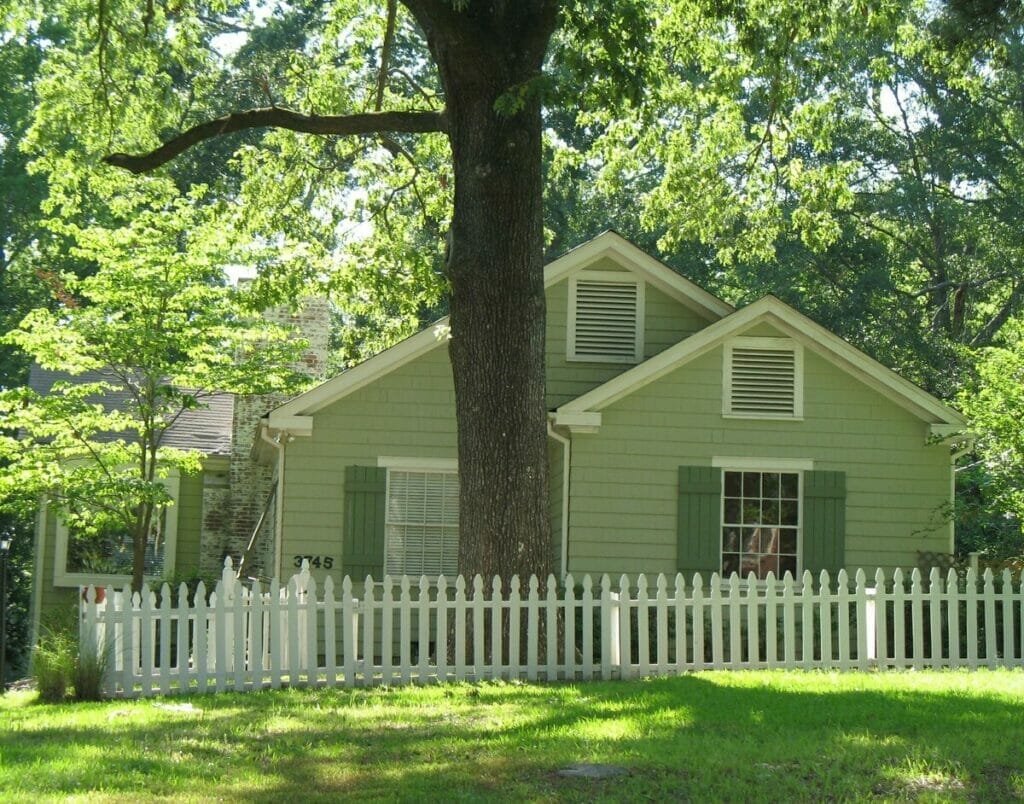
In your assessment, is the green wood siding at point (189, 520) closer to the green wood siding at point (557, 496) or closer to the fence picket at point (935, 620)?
the green wood siding at point (557, 496)

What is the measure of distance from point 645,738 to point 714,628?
4556 millimetres

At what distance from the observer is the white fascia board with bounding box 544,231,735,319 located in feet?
58.1

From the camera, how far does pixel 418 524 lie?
1712 centimetres

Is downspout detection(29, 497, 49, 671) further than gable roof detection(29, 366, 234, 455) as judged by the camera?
No

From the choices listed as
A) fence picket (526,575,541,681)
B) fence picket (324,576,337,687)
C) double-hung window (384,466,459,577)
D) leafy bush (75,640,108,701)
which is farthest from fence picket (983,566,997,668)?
leafy bush (75,640,108,701)

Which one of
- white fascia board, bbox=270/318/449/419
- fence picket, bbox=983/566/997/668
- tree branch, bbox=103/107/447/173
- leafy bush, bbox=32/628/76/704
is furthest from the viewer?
white fascia board, bbox=270/318/449/419

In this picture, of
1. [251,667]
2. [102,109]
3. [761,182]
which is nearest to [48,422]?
[102,109]

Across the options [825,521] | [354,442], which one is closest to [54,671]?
[354,442]

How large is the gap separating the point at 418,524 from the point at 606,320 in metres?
3.74

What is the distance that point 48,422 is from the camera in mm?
16391

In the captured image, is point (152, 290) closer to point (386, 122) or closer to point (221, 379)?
point (221, 379)

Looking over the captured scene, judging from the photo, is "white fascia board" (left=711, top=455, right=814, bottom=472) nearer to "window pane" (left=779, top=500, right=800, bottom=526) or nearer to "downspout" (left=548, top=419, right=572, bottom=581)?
"window pane" (left=779, top=500, right=800, bottom=526)

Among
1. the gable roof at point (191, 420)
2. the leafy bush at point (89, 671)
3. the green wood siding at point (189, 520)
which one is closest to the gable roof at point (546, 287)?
the gable roof at point (191, 420)

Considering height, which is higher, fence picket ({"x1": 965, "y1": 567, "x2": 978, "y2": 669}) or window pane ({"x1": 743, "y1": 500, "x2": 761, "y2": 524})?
window pane ({"x1": 743, "y1": 500, "x2": 761, "y2": 524})
